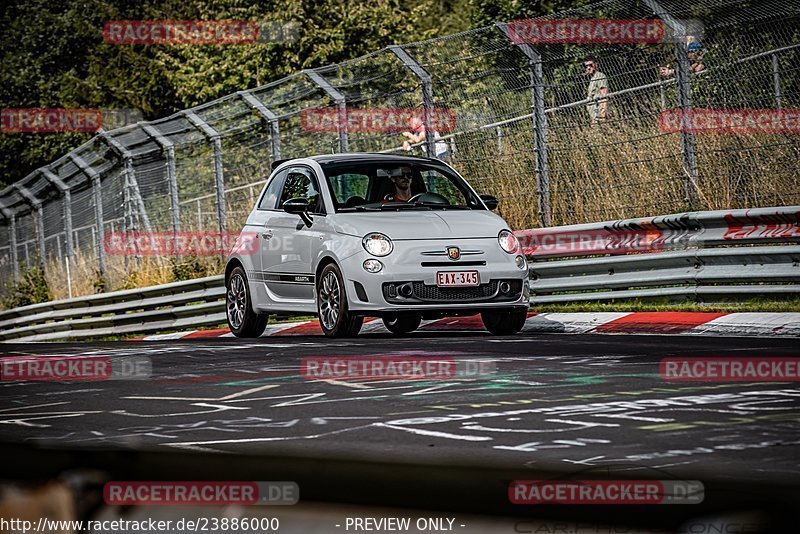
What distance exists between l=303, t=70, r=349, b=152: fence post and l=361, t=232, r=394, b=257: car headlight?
6.36m

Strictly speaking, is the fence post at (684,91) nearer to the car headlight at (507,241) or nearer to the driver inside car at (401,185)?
the car headlight at (507,241)

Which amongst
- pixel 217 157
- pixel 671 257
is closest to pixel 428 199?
pixel 671 257

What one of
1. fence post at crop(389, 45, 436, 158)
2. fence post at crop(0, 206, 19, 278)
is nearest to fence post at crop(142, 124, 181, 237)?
fence post at crop(389, 45, 436, 158)

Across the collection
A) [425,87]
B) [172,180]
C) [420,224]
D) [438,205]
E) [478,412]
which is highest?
[425,87]

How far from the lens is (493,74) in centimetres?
1633

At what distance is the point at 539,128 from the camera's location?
15508mm

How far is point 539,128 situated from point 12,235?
19.4m

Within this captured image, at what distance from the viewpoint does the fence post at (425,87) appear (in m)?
16.8

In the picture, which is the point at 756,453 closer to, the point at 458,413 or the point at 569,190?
the point at 458,413

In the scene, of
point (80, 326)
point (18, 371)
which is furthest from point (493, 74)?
point (80, 326)

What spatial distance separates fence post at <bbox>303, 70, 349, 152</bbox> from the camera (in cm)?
1784

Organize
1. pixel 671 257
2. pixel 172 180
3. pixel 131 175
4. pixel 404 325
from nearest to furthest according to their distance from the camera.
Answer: pixel 671 257, pixel 404 325, pixel 172 180, pixel 131 175

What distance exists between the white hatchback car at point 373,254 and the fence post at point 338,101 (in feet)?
12.3

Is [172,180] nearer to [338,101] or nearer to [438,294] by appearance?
[338,101]
